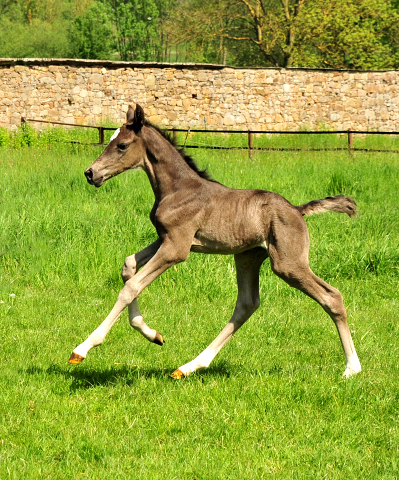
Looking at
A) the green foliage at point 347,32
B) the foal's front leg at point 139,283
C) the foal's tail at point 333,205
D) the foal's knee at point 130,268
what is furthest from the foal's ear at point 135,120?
the green foliage at point 347,32

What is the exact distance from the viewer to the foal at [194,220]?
5.02m

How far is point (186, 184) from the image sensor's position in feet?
17.1

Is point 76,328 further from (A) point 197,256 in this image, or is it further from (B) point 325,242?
(B) point 325,242

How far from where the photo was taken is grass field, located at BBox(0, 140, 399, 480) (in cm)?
400

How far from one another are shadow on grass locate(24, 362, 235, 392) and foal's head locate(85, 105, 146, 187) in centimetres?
158

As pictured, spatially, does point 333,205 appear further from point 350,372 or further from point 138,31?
point 138,31

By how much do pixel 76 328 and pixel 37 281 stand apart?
1.77 m

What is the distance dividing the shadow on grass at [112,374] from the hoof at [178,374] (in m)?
0.07

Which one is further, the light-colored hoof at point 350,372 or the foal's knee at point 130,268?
the light-colored hoof at point 350,372

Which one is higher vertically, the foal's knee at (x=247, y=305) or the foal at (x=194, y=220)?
the foal at (x=194, y=220)

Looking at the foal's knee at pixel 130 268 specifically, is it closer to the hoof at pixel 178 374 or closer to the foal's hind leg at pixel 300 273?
the hoof at pixel 178 374

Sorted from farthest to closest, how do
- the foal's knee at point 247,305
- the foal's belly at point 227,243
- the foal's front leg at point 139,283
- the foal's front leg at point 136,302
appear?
the foal's knee at point 247,305, the foal's belly at point 227,243, the foal's front leg at point 136,302, the foal's front leg at point 139,283

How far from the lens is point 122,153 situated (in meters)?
5.09

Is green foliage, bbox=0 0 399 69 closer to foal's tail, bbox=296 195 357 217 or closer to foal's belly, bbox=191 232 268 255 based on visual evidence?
foal's tail, bbox=296 195 357 217
